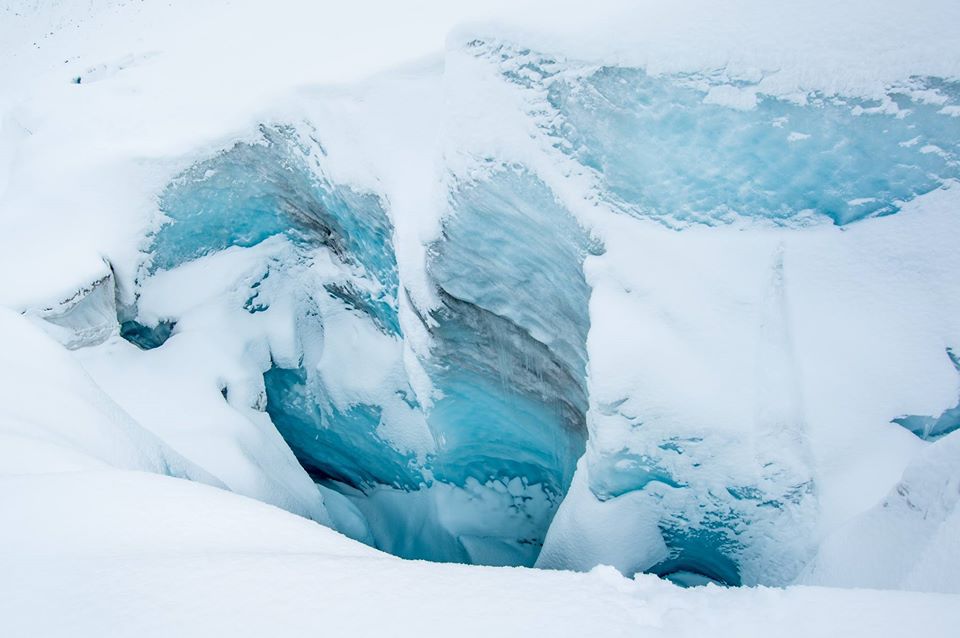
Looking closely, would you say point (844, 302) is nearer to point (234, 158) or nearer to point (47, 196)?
point (234, 158)

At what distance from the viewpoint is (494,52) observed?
148 inches

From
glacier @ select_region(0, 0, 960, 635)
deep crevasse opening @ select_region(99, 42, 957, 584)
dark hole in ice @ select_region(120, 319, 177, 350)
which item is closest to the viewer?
glacier @ select_region(0, 0, 960, 635)

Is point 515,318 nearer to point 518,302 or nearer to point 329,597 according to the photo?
point 518,302

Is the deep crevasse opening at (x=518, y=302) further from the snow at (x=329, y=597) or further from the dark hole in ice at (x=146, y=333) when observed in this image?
the snow at (x=329, y=597)

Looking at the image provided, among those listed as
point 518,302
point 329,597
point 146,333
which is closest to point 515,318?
point 518,302

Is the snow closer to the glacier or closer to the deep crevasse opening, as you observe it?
the glacier

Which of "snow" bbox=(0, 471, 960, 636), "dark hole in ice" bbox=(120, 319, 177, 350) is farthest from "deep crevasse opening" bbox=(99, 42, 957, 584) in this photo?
"snow" bbox=(0, 471, 960, 636)

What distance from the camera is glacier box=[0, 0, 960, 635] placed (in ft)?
6.48

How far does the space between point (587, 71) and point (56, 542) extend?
3.20 m

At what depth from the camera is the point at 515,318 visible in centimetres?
456

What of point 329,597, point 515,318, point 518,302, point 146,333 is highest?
point 329,597

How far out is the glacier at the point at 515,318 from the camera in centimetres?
197

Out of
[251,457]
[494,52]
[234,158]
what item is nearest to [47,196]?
[234,158]

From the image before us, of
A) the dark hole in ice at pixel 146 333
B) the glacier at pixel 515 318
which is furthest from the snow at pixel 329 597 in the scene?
the dark hole in ice at pixel 146 333
